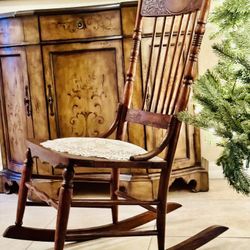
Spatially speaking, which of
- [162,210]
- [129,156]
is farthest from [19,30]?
[162,210]

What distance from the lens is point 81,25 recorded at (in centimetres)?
190

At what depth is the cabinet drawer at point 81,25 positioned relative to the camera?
1894 millimetres

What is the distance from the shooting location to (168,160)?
4.42ft

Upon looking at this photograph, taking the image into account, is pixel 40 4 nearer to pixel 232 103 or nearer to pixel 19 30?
pixel 19 30

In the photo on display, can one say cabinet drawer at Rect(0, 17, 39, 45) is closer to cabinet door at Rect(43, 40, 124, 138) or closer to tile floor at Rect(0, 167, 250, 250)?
cabinet door at Rect(43, 40, 124, 138)

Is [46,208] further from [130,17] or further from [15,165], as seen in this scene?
[130,17]

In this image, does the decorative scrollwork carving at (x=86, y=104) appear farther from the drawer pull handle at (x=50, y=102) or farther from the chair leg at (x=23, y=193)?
the chair leg at (x=23, y=193)

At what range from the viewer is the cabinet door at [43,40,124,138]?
1.94m

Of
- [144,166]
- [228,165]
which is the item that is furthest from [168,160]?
[228,165]

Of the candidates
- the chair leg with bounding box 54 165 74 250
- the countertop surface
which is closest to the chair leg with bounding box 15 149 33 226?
the chair leg with bounding box 54 165 74 250

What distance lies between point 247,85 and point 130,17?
854 millimetres

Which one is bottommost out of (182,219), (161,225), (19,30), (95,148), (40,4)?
(182,219)

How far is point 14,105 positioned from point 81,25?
0.53 meters

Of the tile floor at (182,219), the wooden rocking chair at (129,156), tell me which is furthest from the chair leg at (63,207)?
the tile floor at (182,219)
